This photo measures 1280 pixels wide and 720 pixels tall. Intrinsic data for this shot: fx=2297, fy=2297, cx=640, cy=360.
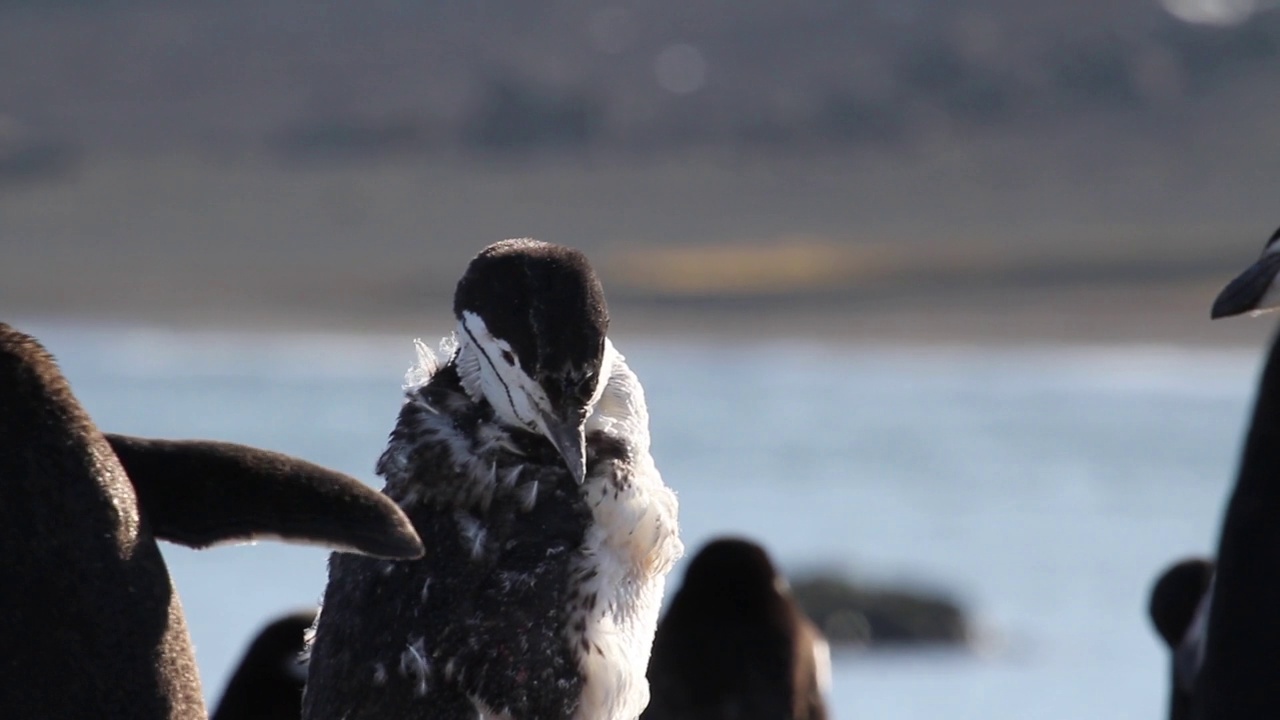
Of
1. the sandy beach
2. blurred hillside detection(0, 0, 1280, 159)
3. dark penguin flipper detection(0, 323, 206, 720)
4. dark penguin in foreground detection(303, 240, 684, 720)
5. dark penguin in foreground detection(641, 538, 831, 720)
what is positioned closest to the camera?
dark penguin flipper detection(0, 323, 206, 720)

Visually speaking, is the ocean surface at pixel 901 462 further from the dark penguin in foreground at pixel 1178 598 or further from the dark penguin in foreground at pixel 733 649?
the dark penguin in foreground at pixel 1178 598

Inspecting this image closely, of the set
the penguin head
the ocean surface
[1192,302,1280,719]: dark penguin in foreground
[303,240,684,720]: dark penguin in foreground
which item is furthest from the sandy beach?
the penguin head

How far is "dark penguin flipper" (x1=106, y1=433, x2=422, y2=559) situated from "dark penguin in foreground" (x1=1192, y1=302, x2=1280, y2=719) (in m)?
1.04

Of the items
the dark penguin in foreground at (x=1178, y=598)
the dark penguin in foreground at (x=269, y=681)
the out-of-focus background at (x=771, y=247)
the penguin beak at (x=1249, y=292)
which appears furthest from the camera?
the out-of-focus background at (x=771, y=247)

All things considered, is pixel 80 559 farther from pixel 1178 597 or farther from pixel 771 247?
pixel 771 247

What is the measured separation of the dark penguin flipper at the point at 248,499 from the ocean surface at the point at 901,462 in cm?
312

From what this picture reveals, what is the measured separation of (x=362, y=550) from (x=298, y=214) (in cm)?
2029

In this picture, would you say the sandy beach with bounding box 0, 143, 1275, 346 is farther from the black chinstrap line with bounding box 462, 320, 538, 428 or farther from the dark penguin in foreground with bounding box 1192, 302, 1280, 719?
the black chinstrap line with bounding box 462, 320, 538, 428

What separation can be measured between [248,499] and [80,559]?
0.76 feet

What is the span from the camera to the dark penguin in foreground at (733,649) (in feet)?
15.2

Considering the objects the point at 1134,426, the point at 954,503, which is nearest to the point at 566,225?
the point at 1134,426

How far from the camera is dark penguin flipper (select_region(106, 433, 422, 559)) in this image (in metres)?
2.52

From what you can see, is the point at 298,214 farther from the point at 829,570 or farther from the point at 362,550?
the point at 362,550

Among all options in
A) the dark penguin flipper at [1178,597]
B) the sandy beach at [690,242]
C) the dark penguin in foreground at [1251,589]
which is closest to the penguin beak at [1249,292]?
the dark penguin in foreground at [1251,589]
